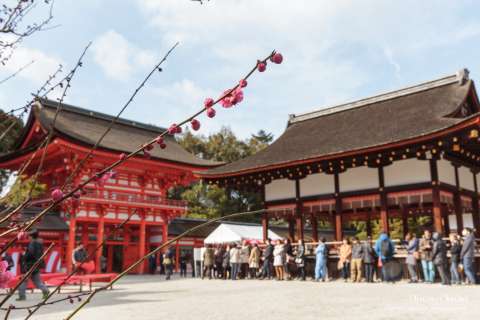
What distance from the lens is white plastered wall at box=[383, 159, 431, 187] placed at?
14148 mm

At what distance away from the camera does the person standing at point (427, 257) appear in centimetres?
1278

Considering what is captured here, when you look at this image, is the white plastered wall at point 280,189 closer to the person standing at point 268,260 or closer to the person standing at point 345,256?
the person standing at point 268,260

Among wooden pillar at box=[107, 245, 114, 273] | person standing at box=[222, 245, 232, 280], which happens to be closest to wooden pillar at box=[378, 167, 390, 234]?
person standing at box=[222, 245, 232, 280]

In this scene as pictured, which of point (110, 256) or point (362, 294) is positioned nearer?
point (362, 294)

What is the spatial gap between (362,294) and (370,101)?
38.5ft

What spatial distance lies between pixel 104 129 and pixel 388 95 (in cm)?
1613

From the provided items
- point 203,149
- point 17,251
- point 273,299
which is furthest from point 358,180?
point 203,149

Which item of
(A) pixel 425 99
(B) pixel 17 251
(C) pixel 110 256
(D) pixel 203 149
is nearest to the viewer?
(B) pixel 17 251

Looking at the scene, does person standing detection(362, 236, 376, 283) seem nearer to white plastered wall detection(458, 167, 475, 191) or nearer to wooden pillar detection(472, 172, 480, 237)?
white plastered wall detection(458, 167, 475, 191)

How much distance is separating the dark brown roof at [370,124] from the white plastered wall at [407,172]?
1068mm

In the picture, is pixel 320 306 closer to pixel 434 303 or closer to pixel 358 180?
pixel 434 303

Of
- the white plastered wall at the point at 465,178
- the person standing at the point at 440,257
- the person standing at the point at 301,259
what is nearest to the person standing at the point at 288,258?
the person standing at the point at 301,259

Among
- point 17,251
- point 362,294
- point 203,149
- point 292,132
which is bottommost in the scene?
point 362,294

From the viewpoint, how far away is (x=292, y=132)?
69.3 ft
